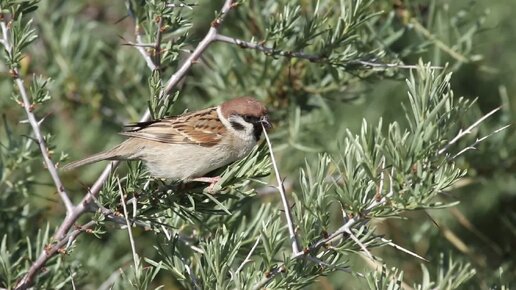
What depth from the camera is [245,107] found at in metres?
3.13

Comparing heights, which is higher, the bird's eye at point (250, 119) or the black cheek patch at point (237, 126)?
the bird's eye at point (250, 119)

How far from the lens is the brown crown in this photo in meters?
3.11

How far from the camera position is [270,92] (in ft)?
11.5

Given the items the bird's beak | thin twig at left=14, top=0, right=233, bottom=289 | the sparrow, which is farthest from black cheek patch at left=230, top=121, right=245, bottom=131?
thin twig at left=14, top=0, right=233, bottom=289

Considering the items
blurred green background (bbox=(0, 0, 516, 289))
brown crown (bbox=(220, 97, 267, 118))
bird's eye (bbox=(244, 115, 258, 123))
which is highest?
brown crown (bbox=(220, 97, 267, 118))

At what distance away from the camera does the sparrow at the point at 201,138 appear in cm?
298

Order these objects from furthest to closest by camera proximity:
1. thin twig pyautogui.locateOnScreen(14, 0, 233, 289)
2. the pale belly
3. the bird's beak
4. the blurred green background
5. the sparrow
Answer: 1. the blurred green background
2. the bird's beak
3. the sparrow
4. the pale belly
5. thin twig pyautogui.locateOnScreen(14, 0, 233, 289)

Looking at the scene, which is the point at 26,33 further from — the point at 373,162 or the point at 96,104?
the point at 96,104

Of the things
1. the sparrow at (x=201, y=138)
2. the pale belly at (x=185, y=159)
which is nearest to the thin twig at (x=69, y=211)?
the pale belly at (x=185, y=159)

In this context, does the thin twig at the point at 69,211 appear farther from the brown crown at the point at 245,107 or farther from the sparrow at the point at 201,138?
the brown crown at the point at 245,107

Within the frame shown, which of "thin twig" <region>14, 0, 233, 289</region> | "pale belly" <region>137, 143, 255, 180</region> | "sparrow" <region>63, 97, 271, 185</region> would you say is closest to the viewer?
"thin twig" <region>14, 0, 233, 289</region>

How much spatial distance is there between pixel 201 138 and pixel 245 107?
0.23m

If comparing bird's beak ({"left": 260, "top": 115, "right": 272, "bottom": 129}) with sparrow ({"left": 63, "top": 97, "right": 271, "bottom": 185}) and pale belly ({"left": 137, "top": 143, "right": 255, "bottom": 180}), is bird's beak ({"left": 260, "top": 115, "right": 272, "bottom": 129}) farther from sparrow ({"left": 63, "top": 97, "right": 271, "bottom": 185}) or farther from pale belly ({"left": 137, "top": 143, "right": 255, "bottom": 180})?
pale belly ({"left": 137, "top": 143, "right": 255, "bottom": 180})

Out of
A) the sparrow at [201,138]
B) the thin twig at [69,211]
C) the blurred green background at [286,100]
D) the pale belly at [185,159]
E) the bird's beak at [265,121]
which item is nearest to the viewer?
the thin twig at [69,211]
